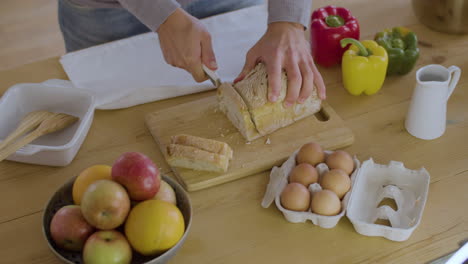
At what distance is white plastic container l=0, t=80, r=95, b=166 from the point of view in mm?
1439

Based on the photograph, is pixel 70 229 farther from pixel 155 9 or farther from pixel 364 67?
pixel 364 67

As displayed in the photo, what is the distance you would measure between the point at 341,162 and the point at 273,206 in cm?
20

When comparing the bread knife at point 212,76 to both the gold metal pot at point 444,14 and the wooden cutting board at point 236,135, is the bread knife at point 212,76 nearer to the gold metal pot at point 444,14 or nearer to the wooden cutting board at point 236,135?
the wooden cutting board at point 236,135

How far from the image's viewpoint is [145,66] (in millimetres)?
1805

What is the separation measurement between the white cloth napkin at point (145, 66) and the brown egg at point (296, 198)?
590 mm

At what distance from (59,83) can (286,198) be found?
0.92 m

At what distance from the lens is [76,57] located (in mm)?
1825

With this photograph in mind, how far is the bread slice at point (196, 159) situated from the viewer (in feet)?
4.54

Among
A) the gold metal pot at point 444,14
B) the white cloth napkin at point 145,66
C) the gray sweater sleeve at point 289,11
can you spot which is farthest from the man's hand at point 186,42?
the gold metal pot at point 444,14

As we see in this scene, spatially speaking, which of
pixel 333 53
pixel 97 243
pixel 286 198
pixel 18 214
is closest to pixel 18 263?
pixel 18 214

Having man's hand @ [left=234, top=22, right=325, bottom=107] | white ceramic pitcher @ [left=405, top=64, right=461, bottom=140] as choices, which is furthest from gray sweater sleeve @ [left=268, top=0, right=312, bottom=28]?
white ceramic pitcher @ [left=405, top=64, right=461, bottom=140]

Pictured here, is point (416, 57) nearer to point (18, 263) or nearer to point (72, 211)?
point (72, 211)

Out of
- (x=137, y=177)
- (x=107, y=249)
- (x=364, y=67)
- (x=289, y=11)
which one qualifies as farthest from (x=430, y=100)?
(x=107, y=249)

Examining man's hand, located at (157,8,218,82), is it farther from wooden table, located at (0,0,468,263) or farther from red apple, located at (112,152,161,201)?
red apple, located at (112,152,161,201)
